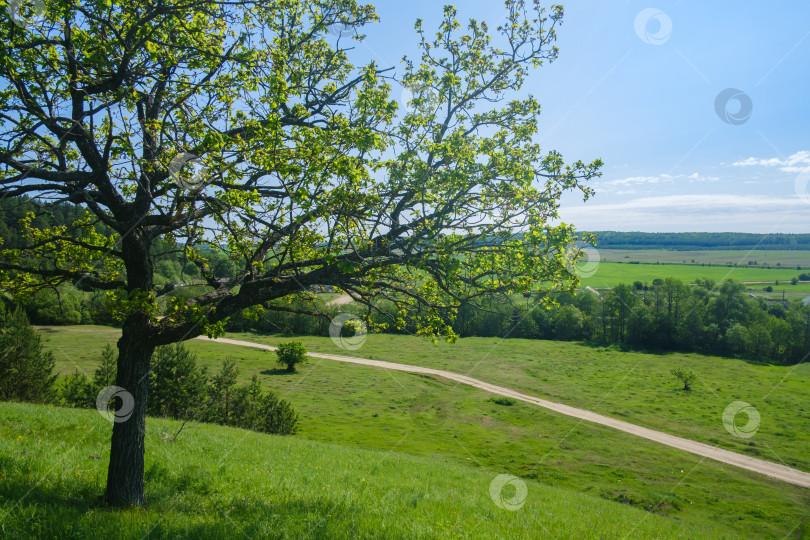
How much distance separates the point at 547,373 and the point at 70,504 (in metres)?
84.9

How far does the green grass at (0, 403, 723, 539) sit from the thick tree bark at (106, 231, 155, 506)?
0.48m

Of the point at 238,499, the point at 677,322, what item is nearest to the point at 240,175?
the point at 238,499

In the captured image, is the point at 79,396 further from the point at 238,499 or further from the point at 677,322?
the point at 677,322

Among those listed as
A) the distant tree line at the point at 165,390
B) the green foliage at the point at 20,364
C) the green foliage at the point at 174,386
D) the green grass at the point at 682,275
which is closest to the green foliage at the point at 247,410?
the distant tree line at the point at 165,390

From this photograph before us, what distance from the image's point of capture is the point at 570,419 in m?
55.0

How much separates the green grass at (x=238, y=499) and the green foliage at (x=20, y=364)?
68.8ft

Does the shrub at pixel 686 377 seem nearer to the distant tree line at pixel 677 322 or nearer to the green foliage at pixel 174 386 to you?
the distant tree line at pixel 677 322

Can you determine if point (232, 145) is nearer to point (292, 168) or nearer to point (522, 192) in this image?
point (292, 168)

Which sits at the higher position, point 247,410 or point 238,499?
point 238,499

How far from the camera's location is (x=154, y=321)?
8.25 m

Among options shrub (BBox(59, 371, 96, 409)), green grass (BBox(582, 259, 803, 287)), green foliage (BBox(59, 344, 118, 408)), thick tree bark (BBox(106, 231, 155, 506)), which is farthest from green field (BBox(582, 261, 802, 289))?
thick tree bark (BBox(106, 231, 155, 506))

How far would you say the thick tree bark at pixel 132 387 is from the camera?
8.37 m

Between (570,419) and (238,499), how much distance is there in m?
53.6

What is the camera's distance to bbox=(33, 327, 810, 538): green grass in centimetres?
3409
